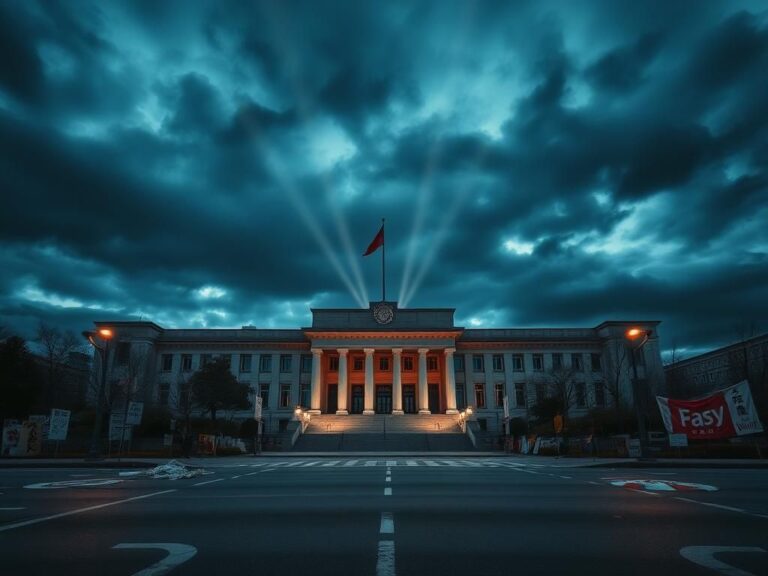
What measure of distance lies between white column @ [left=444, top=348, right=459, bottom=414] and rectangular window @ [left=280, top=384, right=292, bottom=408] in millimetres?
19561

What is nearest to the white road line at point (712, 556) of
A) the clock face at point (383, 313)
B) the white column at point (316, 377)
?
the white column at point (316, 377)

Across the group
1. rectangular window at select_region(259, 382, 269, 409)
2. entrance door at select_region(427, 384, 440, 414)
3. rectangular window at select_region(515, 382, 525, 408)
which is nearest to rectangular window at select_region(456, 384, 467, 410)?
entrance door at select_region(427, 384, 440, 414)

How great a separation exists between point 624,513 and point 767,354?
5237 cm

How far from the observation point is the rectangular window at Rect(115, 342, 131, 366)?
61469 millimetres

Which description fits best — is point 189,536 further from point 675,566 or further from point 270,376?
point 270,376

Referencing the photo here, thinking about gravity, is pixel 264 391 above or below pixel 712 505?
above

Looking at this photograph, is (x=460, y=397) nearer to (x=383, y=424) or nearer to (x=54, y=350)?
(x=383, y=424)

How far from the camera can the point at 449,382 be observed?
197 feet

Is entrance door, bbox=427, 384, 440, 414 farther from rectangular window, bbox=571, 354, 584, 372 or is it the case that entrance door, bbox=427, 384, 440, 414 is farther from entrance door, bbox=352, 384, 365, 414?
rectangular window, bbox=571, 354, 584, 372

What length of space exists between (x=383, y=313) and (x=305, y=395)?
1473cm

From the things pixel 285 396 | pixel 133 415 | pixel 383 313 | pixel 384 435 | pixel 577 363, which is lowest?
pixel 384 435

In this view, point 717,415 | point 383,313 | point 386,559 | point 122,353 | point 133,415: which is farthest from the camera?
point 122,353

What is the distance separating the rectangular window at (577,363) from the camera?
65.5 meters

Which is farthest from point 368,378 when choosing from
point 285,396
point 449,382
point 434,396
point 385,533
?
point 385,533
